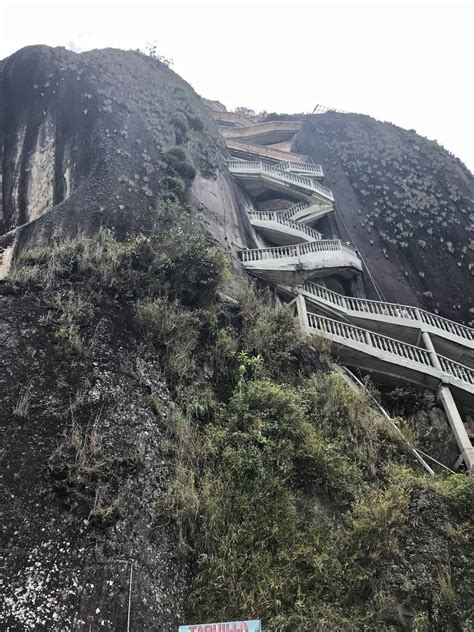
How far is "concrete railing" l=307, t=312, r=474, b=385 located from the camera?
14.7 meters

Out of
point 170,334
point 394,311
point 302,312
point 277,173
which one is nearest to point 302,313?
point 302,312

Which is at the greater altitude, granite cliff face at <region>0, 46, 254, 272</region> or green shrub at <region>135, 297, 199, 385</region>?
granite cliff face at <region>0, 46, 254, 272</region>

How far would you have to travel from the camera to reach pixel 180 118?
21.2 meters

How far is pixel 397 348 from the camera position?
14.8 m

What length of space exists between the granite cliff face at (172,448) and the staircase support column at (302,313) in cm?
167

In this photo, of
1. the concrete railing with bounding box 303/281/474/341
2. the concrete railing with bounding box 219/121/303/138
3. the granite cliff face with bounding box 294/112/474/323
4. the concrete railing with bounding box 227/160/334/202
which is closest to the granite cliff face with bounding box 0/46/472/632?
the concrete railing with bounding box 303/281/474/341

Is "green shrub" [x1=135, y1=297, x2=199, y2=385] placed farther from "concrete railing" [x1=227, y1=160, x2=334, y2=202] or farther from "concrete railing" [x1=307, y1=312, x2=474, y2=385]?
"concrete railing" [x1=227, y1=160, x2=334, y2=202]

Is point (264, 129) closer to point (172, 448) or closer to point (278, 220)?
point (278, 220)

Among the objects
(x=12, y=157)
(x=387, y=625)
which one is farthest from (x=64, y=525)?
(x=12, y=157)

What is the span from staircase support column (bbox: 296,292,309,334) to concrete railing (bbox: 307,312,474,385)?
226 mm

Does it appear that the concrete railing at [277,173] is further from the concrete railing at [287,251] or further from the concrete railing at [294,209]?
the concrete railing at [287,251]

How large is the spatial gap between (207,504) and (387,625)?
2.88 meters

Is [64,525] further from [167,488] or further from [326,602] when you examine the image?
[326,602]

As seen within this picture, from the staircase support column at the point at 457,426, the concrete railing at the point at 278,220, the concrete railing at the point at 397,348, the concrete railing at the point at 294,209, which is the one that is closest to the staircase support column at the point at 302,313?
the concrete railing at the point at 397,348
